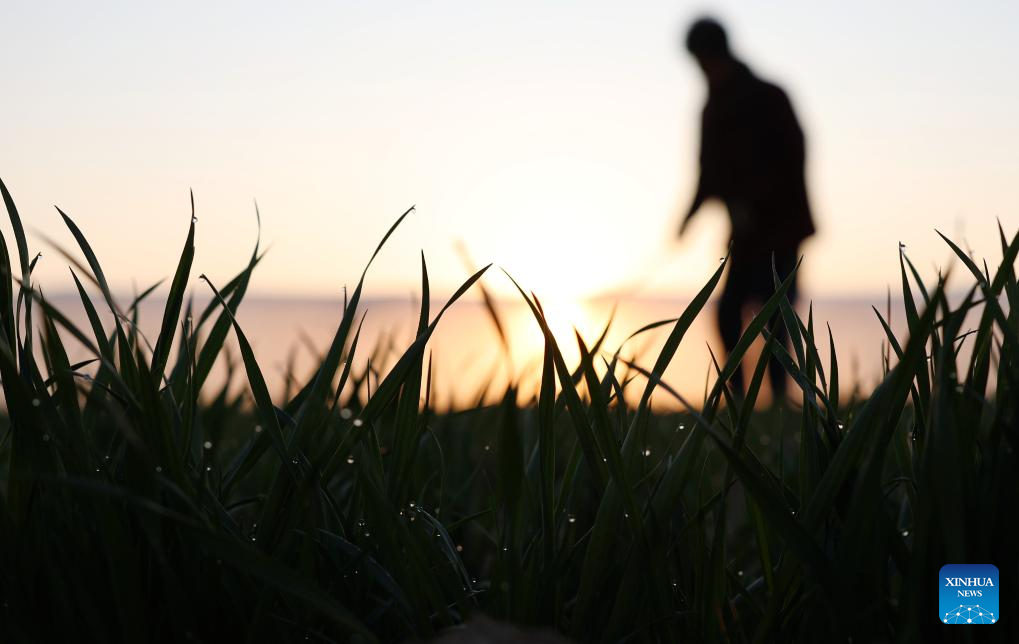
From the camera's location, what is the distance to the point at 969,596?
26.0 inches

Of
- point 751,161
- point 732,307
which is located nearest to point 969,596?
point 751,161

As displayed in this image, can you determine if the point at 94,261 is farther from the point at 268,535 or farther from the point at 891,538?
the point at 891,538

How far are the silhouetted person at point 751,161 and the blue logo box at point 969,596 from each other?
13.8 feet

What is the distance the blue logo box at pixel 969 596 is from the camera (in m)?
0.65

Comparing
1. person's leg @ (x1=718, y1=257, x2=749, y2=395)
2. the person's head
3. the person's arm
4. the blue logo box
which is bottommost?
the blue logo box

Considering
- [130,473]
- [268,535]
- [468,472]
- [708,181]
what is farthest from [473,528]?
[708,181]

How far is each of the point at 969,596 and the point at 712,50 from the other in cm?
475

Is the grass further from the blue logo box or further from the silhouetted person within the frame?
the silhouetted person

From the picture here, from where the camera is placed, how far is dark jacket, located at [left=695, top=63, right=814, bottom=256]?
491 cm

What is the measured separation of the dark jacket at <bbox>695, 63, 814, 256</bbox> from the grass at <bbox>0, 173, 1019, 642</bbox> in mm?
4230

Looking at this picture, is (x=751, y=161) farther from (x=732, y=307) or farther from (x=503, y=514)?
(x=503, y=514)

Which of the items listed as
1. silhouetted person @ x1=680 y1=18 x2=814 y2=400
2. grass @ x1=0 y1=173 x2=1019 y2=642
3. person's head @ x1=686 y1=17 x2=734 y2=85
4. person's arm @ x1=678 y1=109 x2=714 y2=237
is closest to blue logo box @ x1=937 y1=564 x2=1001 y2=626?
grass @ x1=0 y1=173 x2=1019 y2=642

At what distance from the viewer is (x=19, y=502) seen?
747 mm

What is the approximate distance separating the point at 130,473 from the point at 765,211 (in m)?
4.68
